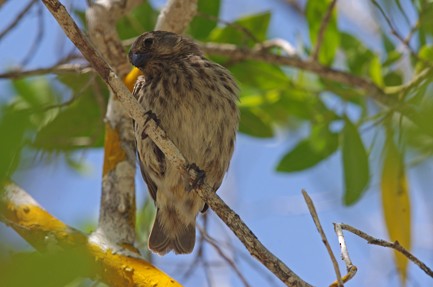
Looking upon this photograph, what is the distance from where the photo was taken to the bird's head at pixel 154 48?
3770 millimetres

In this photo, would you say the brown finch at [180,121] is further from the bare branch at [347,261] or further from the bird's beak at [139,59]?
the bare branch at [347,261]

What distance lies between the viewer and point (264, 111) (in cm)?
505

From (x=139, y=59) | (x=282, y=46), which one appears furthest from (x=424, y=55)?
(x=139, y=59)

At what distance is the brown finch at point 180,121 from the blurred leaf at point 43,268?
2302 millimetres

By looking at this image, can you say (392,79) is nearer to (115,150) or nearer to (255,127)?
(255,127)

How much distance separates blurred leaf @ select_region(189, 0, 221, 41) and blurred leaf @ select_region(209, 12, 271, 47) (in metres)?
0.06

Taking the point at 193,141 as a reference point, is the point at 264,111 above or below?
below

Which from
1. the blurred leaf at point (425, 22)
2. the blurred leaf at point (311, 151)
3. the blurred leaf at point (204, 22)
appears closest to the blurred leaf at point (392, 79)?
the blurred leaf at point (425, 22)

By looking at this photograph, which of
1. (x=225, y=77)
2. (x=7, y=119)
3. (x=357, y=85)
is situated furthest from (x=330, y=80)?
(x=7, y=119)

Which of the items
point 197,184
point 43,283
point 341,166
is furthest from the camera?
point 341,166

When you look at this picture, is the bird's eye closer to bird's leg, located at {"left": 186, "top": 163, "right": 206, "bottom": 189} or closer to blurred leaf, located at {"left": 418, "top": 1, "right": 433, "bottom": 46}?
bird's leg, located at {"left": 186, "top": 163, "right": 206, "bottom": 189}

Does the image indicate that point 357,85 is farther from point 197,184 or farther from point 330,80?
point 197,184

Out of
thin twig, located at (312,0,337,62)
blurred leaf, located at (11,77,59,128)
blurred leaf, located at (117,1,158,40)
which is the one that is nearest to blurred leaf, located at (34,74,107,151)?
blurred leaf, located at (117,1,158,40)

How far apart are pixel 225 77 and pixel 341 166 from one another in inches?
37.6
